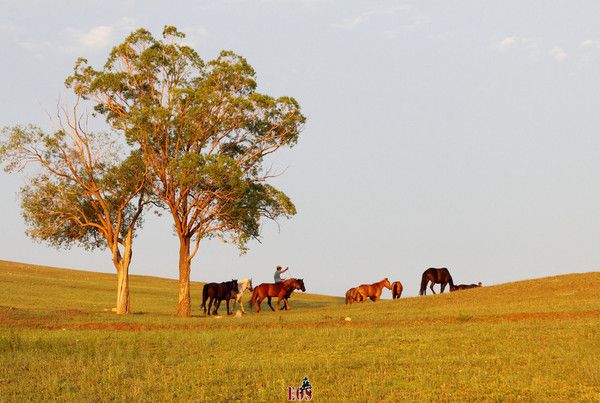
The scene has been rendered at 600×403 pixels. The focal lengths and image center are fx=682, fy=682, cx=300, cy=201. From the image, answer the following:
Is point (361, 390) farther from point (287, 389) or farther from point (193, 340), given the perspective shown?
point (193, 340)

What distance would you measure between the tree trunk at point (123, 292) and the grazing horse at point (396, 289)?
61.7 feet

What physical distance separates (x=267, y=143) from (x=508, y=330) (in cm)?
2943

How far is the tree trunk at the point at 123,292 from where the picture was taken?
1902 inches

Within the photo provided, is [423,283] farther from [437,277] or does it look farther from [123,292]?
[123,292]

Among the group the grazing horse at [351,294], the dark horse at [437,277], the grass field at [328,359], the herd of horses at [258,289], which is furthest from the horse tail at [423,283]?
the grass field at [328,359]

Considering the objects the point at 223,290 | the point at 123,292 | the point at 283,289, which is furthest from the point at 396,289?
the point at 123,292

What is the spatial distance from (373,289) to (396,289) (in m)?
Result: 1.66

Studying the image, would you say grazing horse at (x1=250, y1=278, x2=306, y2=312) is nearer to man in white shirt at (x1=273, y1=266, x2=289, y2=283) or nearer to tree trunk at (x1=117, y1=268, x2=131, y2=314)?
man in white shirt at (x1=273, y1=266, x2=289, y2=283)

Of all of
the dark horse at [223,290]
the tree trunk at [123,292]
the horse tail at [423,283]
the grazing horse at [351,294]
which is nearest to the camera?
the dark horse at [223,290]

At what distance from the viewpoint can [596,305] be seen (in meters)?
34.4

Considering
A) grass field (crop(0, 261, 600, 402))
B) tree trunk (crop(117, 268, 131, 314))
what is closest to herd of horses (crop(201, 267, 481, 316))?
tree trunk (crop(117, 268, 131, 314))

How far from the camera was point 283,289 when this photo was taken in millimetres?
45781

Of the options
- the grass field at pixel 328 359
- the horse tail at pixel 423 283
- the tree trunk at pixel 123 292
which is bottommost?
the grass field at pixel 328 359

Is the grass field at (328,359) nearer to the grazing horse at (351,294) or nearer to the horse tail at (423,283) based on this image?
the grazing horse at (351,294)
